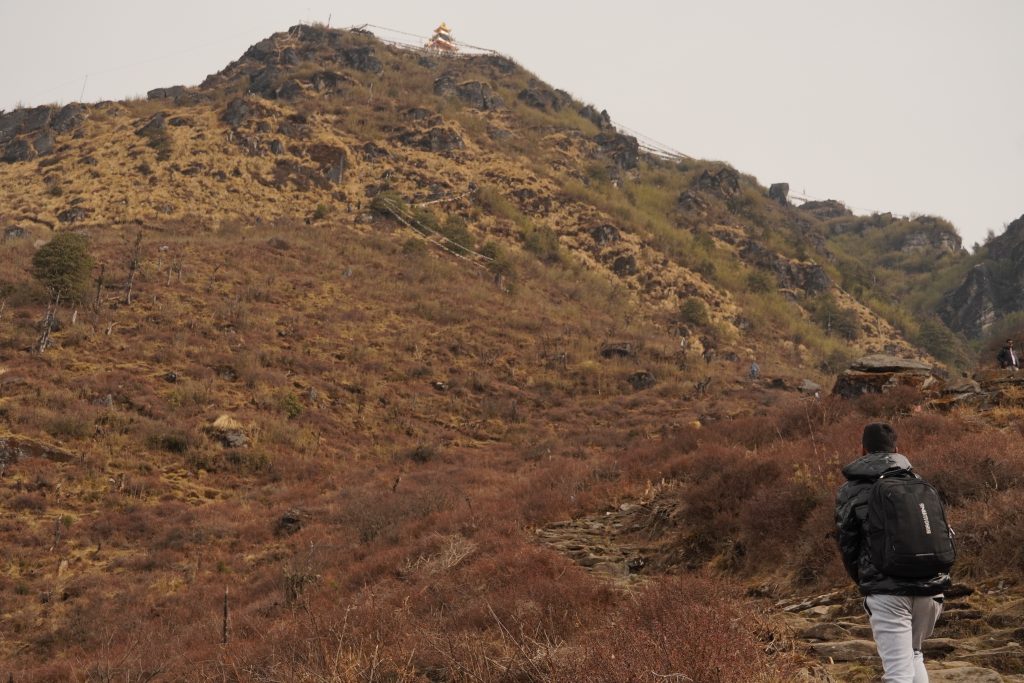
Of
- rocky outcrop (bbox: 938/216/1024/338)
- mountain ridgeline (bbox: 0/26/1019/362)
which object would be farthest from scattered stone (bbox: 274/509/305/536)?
rocky outcrop (bbox: 938/216/1024/338)

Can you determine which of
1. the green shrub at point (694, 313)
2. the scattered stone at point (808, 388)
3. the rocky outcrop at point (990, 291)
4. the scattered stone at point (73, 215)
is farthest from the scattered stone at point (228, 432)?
the rocky outcrop at point (990, 291)

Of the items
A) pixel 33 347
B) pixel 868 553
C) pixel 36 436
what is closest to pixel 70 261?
pixel 33 347

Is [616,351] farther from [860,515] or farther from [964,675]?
[860,515]

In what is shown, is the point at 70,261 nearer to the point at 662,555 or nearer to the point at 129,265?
the point at 129,265

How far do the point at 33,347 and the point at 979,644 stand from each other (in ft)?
88.3

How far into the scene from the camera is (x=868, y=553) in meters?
3.42

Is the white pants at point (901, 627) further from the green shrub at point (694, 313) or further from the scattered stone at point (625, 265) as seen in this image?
the scattered stone at point (625, 265)

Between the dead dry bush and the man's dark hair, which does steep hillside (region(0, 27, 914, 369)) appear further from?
the man's dark hair

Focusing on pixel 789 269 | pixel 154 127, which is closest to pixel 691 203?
pixel 789 269

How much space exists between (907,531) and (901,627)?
546 mm

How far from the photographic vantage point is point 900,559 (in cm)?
319

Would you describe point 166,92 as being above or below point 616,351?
above

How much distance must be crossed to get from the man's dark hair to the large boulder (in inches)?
425

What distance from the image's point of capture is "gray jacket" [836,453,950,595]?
11.1ft
